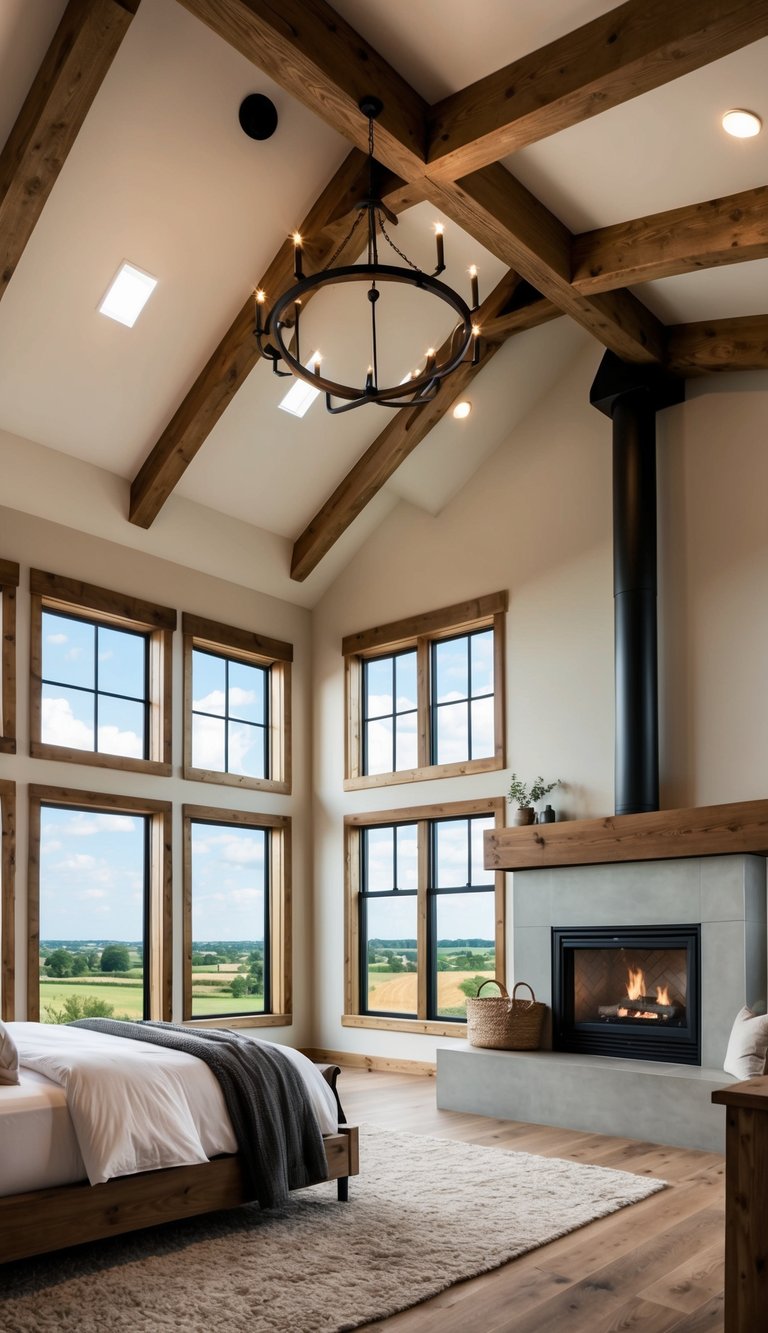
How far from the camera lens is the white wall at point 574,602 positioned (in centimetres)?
655

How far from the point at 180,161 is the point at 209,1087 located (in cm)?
467

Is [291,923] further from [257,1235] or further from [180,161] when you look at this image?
[180,161]

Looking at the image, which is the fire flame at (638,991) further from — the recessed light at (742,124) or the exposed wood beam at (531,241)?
the recessed light at (742,124)

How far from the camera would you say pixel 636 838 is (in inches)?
237

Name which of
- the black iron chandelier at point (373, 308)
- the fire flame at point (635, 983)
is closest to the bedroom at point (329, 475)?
the fire flame at point (635, 983)

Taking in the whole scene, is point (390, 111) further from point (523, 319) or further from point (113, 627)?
point (113, 627)

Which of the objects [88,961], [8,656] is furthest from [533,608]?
[88,961]

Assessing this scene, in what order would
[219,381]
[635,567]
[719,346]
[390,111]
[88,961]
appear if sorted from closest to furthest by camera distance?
[390,111] < [719,346] < [635,567] < [219,381] < [88,961]

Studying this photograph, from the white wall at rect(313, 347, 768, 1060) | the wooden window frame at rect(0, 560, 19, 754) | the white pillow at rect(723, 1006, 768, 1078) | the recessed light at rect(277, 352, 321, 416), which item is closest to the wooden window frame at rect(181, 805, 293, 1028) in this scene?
the white wall at rect(313, 347, 768, 1060)

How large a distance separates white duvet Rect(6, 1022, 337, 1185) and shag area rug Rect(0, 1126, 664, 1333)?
0.32 meters

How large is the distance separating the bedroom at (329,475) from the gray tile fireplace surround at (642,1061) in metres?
0.73

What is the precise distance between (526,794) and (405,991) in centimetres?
189

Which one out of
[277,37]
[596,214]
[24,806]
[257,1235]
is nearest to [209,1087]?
[257,1235]

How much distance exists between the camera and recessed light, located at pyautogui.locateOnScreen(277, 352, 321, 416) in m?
7.52
